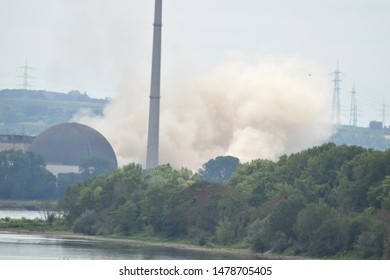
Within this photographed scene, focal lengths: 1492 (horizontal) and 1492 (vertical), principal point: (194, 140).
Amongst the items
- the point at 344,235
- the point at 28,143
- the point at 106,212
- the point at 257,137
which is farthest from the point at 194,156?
the point at 344,235

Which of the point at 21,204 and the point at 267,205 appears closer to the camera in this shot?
the point at 267,205

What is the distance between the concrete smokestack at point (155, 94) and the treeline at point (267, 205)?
27.3 metres

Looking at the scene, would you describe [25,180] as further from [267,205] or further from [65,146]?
[267,205]

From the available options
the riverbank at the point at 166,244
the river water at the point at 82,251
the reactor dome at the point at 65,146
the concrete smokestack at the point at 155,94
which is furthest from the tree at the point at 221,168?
the river water at the point at 82,251

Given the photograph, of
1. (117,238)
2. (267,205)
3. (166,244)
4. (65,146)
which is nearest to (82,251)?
(166,244)

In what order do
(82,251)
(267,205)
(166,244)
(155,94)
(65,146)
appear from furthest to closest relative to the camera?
1. (65,146)
2. (155,94)
3. (267,205)
4. (166,244)
5. (82,251)

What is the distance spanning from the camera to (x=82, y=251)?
71.5 meters

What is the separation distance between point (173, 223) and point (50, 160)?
7410 cm

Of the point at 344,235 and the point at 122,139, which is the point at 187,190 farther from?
the point at 122,139

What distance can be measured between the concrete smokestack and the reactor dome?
2491cm

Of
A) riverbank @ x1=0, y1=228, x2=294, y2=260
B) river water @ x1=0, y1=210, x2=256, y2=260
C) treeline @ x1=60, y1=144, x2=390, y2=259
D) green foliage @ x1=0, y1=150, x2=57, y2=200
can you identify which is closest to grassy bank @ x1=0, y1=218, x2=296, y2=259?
riverbank @ x1=0, y1=228, x2=294, y2=260

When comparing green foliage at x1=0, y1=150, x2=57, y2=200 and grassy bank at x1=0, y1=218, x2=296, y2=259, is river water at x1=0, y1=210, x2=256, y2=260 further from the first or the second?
green foliage at x1=0, y1=150, x2=57, y2=200

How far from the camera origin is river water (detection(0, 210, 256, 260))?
6656 centimetres

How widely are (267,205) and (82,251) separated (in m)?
17.5
